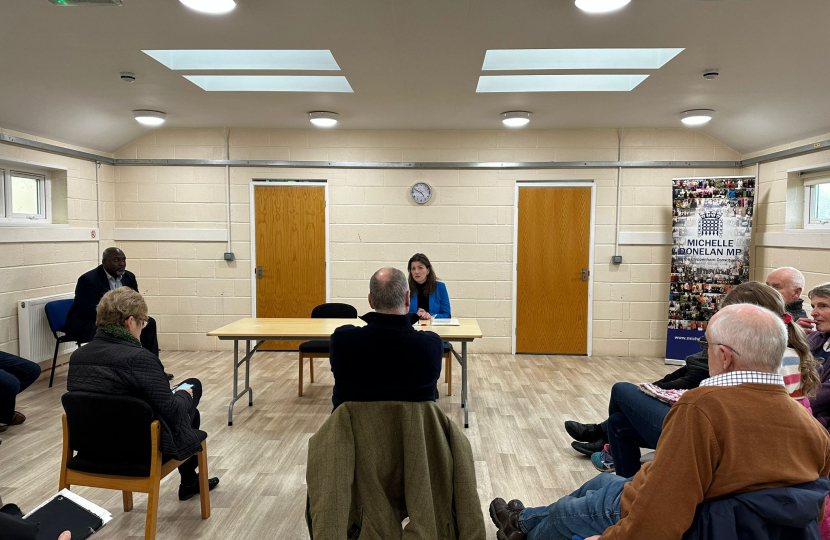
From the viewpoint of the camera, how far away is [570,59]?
409 cm

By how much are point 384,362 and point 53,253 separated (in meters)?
4.90

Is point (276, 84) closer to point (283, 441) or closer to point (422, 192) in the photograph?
point (422, 192)

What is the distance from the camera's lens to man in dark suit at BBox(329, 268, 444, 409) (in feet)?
6.39

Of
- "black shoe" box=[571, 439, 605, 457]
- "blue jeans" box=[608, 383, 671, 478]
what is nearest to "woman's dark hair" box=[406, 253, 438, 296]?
"black shoe" box=[571, 439, 605, 457]

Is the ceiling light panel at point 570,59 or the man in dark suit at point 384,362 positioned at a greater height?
the ceiling light panel at point 570,59

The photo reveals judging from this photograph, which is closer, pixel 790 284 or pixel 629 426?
pixel 629 426

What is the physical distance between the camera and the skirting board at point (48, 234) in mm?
4752

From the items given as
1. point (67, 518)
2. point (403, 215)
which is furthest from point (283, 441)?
point (403, 215)

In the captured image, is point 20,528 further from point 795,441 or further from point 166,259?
point 166,259

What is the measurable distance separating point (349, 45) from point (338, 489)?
275 centimetres

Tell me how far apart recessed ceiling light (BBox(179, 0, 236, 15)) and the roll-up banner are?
4.86m

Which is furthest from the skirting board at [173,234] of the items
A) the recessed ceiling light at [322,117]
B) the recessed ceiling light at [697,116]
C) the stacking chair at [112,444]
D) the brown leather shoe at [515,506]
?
the recessed ceiling light at [697,116]

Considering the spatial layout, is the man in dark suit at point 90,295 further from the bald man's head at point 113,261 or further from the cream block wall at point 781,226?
the cream block wall at point 781,226

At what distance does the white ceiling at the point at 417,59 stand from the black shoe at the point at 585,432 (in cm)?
248
